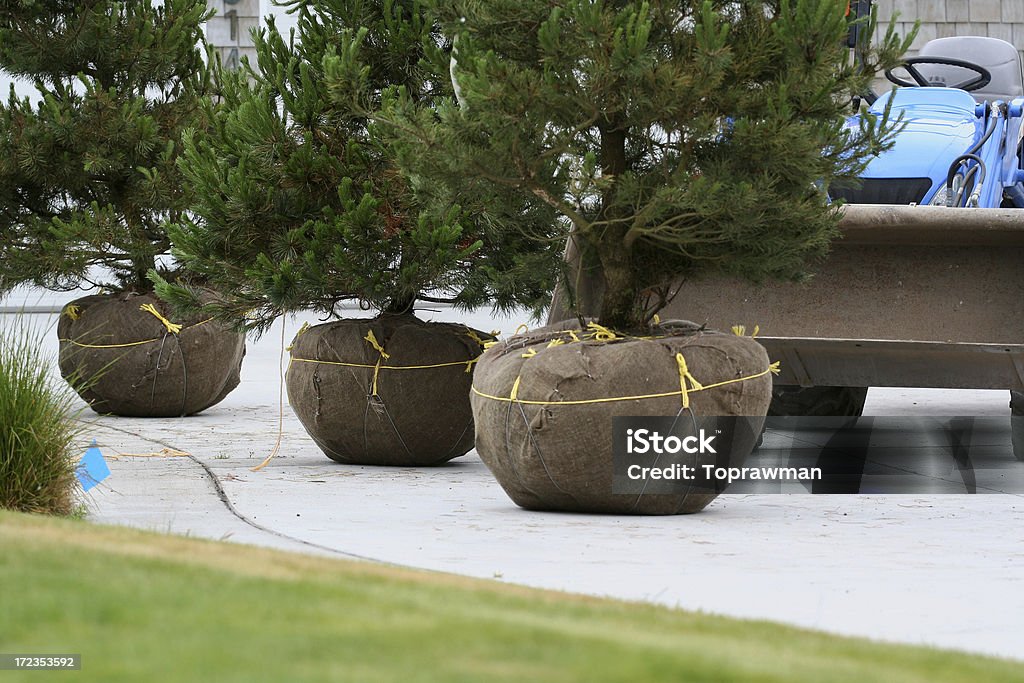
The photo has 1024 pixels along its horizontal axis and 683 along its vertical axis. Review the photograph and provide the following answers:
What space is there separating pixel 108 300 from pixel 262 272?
3.33m

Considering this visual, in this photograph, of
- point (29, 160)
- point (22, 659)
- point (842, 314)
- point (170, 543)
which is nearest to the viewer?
point (22, 659)

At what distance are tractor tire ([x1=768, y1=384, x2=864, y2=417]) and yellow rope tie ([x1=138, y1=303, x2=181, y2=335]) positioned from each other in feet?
12.4

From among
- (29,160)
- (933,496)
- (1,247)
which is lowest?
(933,496)

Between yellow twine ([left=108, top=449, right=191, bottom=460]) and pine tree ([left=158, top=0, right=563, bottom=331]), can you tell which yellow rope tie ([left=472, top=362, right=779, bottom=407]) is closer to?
pine tree ([left=158, top=0, right=563, bottom=331])

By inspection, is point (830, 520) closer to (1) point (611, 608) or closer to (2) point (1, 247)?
(1) point (611, 608)

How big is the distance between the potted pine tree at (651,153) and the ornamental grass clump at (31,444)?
1.50 meters

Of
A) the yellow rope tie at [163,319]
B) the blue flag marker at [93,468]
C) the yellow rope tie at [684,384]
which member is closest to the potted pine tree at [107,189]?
the yellow rope tie at [163,319]

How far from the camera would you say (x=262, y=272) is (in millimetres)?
6230

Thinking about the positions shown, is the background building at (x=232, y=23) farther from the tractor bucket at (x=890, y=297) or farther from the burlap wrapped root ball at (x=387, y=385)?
the tractor bucket at (x=890, y=297)

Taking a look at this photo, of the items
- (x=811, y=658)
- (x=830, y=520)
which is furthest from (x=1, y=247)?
(x=811, y=658)

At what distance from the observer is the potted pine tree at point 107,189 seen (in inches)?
346

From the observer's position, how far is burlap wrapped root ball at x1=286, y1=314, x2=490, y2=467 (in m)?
6.62

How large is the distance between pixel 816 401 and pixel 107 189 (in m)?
4.84

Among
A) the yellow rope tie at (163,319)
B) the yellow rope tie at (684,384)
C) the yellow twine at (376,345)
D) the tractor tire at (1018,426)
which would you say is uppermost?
the yellow rope tie at (684,384)
